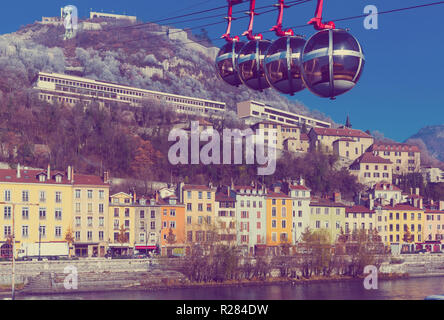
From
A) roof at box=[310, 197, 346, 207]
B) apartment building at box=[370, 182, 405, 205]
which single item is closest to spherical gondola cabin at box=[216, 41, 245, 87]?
roof at box=[310, 197, 346, 207]

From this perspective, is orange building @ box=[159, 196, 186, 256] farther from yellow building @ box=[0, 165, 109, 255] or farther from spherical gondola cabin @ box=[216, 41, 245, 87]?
spherical gondola cabin @ box=[216, 41, 245, 87]

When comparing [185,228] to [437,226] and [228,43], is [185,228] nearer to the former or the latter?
[437,226]

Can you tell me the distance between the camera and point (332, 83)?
1095cm

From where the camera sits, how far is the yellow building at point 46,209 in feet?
169

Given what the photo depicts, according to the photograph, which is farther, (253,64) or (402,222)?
(402,222)

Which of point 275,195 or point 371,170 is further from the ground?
point 371,170

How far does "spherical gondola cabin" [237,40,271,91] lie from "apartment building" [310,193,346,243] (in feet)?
176

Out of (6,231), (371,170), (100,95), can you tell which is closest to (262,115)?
(371,170)

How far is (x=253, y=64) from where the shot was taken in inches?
489

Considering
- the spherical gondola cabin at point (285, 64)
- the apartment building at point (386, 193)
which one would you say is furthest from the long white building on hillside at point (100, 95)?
the spherical gondola cabin at point (285, 64)

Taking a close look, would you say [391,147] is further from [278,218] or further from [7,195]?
[7,195]

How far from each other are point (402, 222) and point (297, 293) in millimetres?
27057
